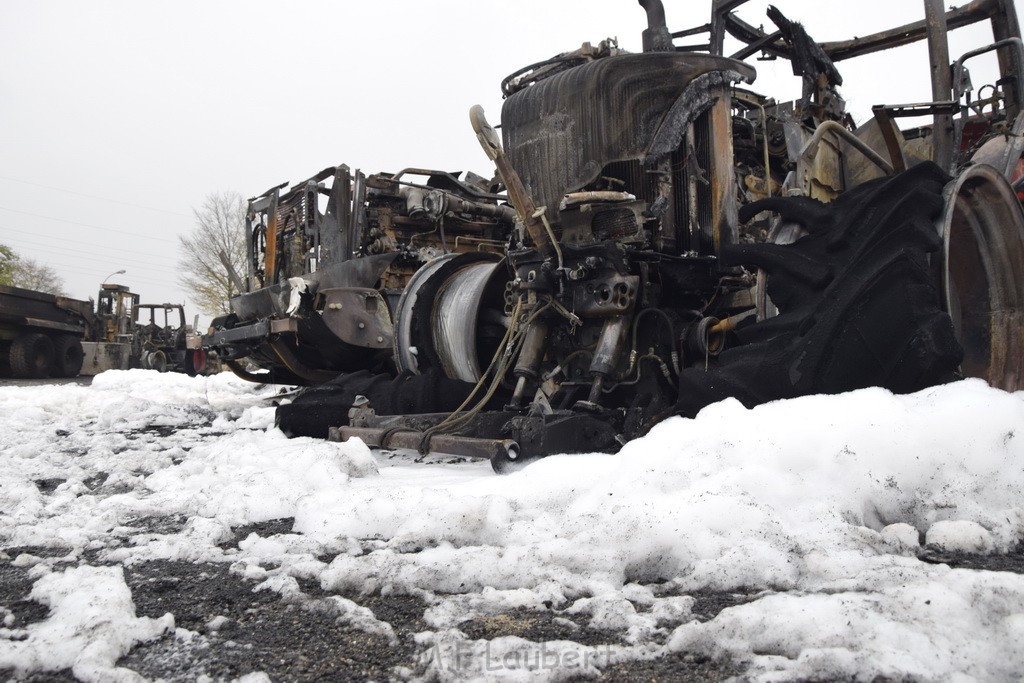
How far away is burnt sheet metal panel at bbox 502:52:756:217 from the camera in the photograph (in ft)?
15.6

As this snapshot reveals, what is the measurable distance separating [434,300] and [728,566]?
427cm

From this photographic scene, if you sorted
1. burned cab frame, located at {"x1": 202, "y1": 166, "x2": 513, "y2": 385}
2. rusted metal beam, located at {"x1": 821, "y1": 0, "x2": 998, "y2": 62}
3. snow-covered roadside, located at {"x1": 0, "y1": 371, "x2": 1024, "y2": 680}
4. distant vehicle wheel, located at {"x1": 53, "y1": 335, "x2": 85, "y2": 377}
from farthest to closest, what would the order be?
1. distant vehicle wheel, located at {"x1": 53, "y1": 335, "x2": 85, "y2": 377}
2. burned cab frame, located at {"x1": 202, "y1": 166, "x2": 513, "y2": 385}
3. rusted metal beam, located at {"x1": 821, "y1": 0, "x2": 998, "y2": 62}
4. snow-covered roadside, located at {"x1": 0, "y1": 371, "x2": 1024, "y2": 680}

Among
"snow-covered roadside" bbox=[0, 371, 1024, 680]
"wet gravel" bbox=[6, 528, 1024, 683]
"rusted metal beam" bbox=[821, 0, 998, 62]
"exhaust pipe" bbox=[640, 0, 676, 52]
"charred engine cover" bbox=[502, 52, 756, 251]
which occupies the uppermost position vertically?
"rusted metal beam" bbox=[821, 0, 998, 62]

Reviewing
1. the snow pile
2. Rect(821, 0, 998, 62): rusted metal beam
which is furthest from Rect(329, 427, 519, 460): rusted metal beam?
Rect(821, 0, 998, 62): rusted metal beam

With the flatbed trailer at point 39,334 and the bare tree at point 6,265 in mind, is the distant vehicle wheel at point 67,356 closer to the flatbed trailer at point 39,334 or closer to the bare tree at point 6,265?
the flatbed trailer at point 39,334

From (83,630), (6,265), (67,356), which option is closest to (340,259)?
(83,630)

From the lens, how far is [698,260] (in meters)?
4.69

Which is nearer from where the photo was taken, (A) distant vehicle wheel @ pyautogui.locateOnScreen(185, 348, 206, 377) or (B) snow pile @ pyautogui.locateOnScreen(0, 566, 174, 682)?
(B) snow pile @ pyautogui.locateOnScreen(0, 566, 174, 682)

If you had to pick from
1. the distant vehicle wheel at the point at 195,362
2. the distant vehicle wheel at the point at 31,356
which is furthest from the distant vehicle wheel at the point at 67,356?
the distant vehicle wheel at the point at 195,362

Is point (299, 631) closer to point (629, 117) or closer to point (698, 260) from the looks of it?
point (698, 260)

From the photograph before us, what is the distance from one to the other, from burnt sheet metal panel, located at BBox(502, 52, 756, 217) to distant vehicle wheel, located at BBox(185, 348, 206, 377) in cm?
1689

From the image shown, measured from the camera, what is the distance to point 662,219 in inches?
188

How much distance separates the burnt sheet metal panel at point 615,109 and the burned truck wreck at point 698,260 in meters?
0.01

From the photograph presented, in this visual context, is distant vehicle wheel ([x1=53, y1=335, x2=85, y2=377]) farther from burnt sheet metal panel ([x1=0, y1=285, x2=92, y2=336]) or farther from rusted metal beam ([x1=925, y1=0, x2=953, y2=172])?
rusted metal beam ([x1=925, y1=0, x2=953, y2=172])
